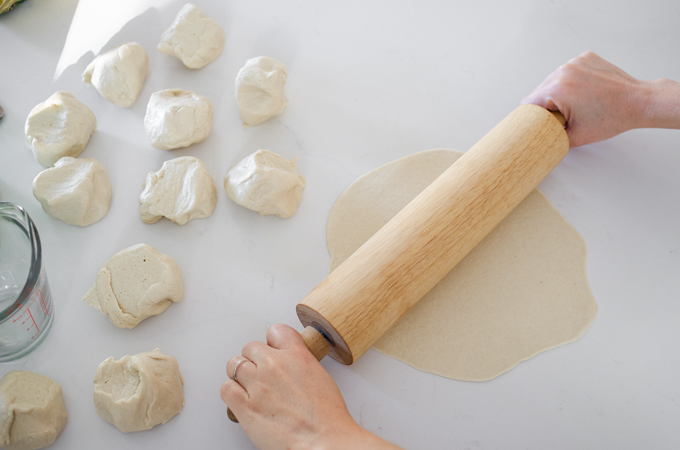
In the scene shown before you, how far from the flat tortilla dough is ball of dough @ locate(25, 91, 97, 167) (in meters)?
0.92

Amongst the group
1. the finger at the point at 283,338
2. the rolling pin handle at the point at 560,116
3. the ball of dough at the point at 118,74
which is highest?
the rolling pin handle at the point at 560,116

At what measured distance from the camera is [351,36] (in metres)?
1.99

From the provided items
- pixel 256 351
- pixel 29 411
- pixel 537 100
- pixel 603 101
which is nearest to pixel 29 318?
pixel 29 411

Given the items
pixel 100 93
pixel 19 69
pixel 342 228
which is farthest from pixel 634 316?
pixel 19 69

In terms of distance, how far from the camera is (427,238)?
4.38 feet

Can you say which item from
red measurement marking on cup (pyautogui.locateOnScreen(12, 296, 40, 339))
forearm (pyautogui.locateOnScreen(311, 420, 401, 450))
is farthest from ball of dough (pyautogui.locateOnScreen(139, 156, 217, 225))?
forearm (pyautogui.locateOnScreen(311, 420, 401, 450))

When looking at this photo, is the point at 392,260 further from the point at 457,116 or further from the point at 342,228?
the point at 457,116

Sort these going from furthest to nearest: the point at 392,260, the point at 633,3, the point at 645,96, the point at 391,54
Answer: the point at 633,3, the point at 391,54, the point at 645,96, the point at 392,260

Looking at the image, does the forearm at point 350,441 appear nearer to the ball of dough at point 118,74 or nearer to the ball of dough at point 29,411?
the ball of dough at point 29,411

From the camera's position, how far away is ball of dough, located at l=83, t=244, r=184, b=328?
1.42 meters

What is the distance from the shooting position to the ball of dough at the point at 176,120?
1.62m

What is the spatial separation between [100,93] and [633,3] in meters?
2.21

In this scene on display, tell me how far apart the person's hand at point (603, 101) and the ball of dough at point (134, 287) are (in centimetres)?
129

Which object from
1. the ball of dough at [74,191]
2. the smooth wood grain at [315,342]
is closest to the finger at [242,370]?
the smooth wood grain at [315,342]
